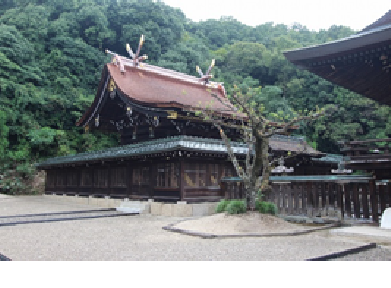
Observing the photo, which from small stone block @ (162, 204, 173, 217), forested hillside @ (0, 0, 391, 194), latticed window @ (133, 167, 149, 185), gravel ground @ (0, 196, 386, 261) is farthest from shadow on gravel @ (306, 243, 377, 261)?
forested hillside @ (0, 0, 391, 194)

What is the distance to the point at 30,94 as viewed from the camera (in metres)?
29.0

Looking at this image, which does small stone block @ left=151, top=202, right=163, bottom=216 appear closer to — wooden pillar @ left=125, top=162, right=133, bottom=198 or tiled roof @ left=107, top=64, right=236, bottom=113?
wooden pillar @ left=125, top=162, right=133, bottom=198

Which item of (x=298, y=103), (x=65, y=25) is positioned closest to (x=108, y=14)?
(x=65, y=25)

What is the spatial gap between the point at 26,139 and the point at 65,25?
15665mm

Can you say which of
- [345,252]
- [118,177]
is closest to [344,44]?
[345,252]

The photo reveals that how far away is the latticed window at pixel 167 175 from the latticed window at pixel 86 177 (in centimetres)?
649

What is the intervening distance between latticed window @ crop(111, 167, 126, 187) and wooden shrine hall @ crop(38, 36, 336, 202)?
0.05m

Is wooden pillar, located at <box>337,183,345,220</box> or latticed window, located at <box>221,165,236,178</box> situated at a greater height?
latticed window, located at <box>221,165,236,178</box>

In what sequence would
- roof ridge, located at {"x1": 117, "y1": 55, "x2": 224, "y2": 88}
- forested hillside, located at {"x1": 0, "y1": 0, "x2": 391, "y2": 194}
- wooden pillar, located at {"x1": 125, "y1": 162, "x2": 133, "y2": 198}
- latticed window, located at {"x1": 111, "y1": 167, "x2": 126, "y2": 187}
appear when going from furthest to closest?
forested hillside, located at {"x1": 0, "y1": 0, "x2": 391, "y2": 194} → roof ridge, located at {"x1": 117, "y1": 55, "x2": 224, "y2": 88} → latticed window, located at {"x1": 111, "y1": 167, "x2": 126, "y2": 187} → wooden pillar, located at {"x1": 125, "y1": 162, "x2": 133, "y2": 198}

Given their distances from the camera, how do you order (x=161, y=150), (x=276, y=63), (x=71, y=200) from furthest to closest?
(x=276, y=63)
(x=71, y=200)
(x=161, y=150)

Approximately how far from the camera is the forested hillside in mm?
28531

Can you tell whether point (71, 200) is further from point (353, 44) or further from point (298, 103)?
point (298, 103)

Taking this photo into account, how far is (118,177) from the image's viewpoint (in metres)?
16.4

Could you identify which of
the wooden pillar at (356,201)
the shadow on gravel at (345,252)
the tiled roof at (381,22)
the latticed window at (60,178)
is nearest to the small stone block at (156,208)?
the wooden pillar at (356,201)
